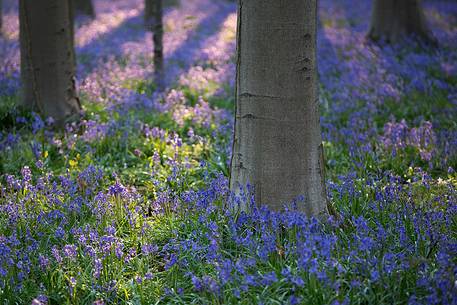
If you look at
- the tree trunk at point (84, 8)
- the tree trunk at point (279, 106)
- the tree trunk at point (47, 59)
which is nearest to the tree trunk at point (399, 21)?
the tree trunk at point (47, 59)

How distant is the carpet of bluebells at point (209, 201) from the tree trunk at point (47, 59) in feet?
0.84

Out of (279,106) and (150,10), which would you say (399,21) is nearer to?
(150,10)

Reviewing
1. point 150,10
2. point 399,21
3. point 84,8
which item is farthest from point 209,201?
point 84,8

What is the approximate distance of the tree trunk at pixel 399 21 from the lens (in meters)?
11.7

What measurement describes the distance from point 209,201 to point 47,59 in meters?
3.55

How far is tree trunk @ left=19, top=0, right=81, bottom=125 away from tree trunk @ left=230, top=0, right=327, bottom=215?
348 cm

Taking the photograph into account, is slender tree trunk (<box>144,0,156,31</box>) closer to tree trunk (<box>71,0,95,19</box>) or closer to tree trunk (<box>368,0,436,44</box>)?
tree trunk (<box>71,0,95,19</box>)

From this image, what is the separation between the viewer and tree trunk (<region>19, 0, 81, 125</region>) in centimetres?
626

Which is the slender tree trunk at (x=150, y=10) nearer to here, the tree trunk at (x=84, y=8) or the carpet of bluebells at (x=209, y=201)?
Result: the carpet of bluebells at (x=209, y=201)

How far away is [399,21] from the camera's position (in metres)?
11.8

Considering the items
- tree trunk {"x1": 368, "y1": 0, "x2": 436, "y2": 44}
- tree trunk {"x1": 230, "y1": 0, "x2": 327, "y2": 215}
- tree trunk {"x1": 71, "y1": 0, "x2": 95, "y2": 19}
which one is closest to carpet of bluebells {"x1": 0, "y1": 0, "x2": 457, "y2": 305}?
tree trunk {"x1": 230, "y1": 0, "x2": 327, "y2": 215}

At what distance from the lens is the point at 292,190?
3762 mm

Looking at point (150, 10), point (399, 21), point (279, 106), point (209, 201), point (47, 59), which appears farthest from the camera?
point (399, 21)

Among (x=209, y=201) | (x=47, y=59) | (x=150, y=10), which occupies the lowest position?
(x=209, y=201)
